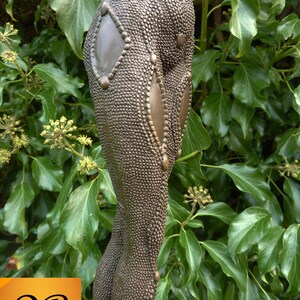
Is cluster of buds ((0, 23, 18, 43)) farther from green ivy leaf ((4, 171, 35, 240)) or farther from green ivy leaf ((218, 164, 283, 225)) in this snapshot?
green ivy leaf ((218, 164, 283, 225))

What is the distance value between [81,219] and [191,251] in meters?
0.19

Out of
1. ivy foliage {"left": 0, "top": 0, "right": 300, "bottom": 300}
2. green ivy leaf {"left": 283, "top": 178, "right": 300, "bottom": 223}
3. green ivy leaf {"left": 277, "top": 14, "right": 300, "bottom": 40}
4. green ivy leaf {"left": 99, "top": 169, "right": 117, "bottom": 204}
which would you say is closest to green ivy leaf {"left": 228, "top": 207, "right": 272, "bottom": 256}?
ivy foliage {"left": 0, "top": 0, "right": 300, "bottom": 300}

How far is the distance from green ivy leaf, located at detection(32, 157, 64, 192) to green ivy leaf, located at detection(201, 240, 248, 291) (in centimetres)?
29

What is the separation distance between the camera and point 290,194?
3.25 ft

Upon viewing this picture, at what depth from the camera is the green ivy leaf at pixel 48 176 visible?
0.96m

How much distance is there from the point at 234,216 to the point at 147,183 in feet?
1.55

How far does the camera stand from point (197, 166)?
37.3 inches

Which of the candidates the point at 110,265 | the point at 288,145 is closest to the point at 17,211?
the point at 110,265

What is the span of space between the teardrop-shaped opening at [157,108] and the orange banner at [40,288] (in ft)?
1.67

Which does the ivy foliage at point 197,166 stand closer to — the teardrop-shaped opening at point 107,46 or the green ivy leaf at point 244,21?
the green ivy leaf at point 244,21

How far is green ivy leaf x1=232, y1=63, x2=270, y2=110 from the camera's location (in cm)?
96

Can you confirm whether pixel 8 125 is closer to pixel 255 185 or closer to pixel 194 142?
pixel 194 142

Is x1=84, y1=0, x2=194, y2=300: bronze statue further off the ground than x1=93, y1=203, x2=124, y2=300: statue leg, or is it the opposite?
x1=84, y1=0, x2=194, y2=300: bronze statue

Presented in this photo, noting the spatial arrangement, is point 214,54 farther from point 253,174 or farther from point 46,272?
point 46,272
